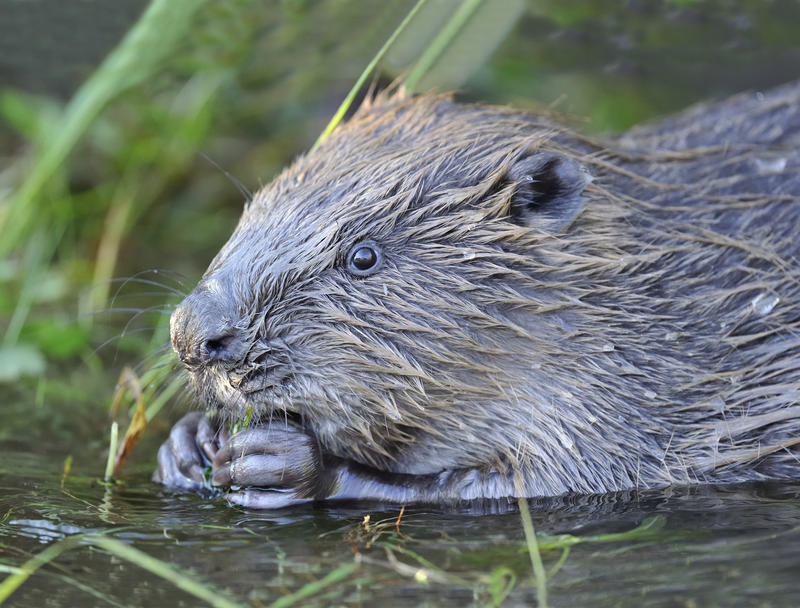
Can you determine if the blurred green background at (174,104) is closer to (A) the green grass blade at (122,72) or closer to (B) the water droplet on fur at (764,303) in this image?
(A) the green grass blade at (122,72)

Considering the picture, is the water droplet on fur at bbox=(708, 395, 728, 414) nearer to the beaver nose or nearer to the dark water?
the dark water

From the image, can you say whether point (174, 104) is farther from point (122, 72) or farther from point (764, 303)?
point (764, 303)

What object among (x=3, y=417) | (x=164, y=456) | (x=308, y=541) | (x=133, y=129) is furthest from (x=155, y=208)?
(x=308, y=541)

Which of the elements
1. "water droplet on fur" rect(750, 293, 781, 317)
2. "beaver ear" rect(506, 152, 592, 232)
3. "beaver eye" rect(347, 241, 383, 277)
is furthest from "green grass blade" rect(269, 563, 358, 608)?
"water droplet on fur" rect(750, 293, 781, 317)

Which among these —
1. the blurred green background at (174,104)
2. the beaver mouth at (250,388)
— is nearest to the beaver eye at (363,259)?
the beaver mouth at (250,388)

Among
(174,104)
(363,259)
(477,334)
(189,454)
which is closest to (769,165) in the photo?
(477,334)
